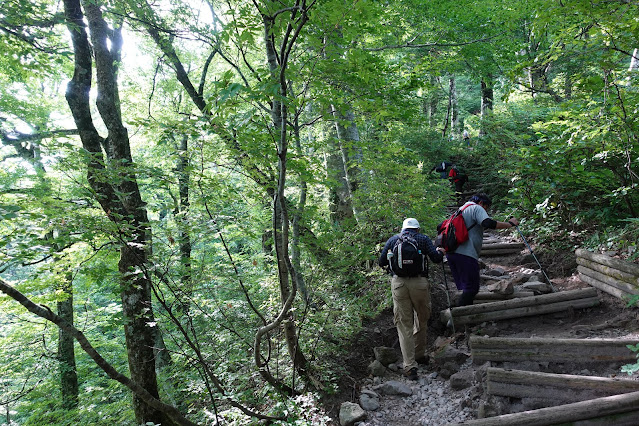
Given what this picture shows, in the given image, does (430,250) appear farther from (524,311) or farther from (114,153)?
(114,153)

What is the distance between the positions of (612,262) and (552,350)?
75.3 inches

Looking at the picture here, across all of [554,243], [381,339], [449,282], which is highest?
[554,243]

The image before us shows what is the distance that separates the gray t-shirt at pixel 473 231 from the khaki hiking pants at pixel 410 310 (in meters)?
0.89

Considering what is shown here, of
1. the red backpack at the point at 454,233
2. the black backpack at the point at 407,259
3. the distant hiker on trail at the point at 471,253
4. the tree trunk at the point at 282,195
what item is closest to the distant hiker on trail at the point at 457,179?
the distant hiker on trail at the point at 471,253

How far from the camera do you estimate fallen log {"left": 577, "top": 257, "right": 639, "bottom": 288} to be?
460cm

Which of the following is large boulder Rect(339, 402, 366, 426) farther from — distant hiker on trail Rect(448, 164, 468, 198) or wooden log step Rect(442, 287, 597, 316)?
distant hiker on trail Rect(448, 164, 468, 198)

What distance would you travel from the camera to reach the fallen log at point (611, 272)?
4596 millimetres

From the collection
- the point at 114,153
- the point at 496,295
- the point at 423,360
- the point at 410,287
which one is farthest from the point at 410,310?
the point at 114,153

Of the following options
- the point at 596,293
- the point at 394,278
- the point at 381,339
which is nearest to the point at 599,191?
the point at 596,293

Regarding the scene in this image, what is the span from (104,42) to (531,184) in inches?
357

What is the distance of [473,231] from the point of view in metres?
5.71

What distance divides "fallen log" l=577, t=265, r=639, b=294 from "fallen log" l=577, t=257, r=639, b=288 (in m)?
0.03

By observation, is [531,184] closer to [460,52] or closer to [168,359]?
[460,52]

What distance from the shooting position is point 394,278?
18.2 feet
